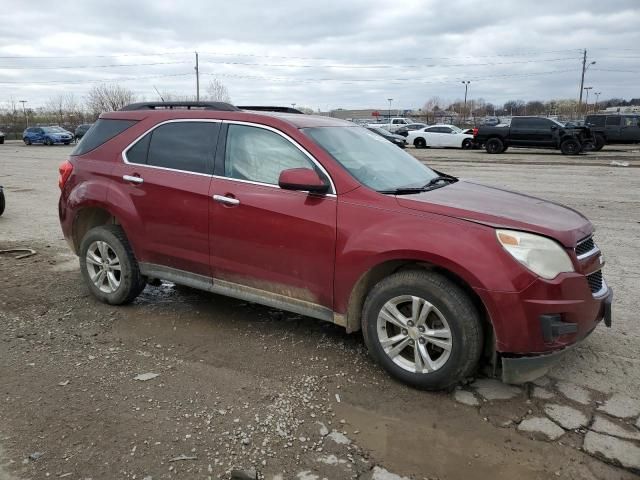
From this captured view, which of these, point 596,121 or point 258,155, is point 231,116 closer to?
point 258,155

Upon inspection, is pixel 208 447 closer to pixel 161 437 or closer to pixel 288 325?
pixel 161 437

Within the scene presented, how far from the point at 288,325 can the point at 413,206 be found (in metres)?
→ 1.72

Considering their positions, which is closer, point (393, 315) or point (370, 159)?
point (393, 315)

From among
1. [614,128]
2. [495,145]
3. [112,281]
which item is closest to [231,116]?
[112,281]

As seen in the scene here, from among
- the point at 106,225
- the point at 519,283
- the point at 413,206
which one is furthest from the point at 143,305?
the point at 519,283

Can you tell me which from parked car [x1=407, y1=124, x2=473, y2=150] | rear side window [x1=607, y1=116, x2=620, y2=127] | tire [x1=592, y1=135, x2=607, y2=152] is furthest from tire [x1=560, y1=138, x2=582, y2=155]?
parked car [x1=407, y1=124, x2=473, y2=150]

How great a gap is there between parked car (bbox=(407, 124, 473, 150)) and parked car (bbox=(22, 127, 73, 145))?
2434cm

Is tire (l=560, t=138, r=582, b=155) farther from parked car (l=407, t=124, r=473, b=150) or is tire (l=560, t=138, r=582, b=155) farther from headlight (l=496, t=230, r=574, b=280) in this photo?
headlight (l=496, t=230, r=574, b=280)

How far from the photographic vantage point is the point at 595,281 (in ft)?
11.6

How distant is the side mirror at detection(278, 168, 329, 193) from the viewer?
371cm

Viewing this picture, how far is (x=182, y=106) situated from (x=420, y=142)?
30132 mm

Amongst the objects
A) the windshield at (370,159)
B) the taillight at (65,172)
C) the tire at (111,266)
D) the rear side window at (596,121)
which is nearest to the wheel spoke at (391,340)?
the windshield at (370,159)

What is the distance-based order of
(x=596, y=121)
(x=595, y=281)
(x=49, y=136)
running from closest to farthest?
1. (x=595, y=281)
2. (x=596, y=121)
3. (x=49, y=136)

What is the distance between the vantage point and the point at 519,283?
3145 millimetres
